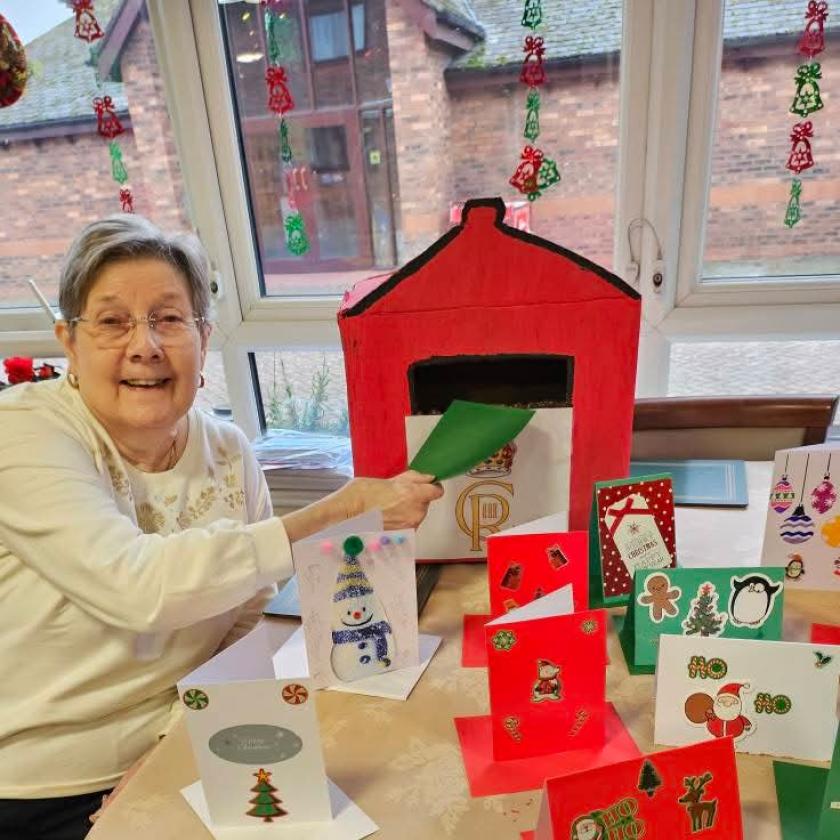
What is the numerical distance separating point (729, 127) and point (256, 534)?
161 cm

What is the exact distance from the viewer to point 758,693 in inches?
28.9

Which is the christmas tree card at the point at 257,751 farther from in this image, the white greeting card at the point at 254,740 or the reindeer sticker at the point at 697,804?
the reindeer sticker at the point at 697,804

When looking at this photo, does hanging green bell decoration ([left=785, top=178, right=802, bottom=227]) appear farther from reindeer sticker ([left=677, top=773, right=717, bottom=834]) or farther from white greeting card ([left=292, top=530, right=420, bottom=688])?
reindeer sticker ([left=677, top=773, right=717, bottom=834])

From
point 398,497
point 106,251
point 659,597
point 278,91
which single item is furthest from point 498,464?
point 278,91

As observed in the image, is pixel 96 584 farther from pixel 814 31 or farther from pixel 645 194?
pixel 814 31

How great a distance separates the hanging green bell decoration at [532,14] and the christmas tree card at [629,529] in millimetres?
1348

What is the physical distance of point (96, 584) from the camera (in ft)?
2.83

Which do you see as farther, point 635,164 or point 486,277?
point 635,164

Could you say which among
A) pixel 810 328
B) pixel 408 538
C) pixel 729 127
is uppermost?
pixel 729 127

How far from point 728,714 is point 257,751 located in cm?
48

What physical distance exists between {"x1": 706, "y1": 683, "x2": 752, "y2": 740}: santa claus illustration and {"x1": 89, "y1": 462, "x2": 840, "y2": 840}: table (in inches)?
1.2

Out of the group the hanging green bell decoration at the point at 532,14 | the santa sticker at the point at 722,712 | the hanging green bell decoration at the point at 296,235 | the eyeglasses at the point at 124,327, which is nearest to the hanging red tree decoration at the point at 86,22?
the hanging green bell decoration at the point at 296,235

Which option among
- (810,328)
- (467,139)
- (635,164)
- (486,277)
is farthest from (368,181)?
(810,328)

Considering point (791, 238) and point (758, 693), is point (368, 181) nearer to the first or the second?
point (791, 238)
